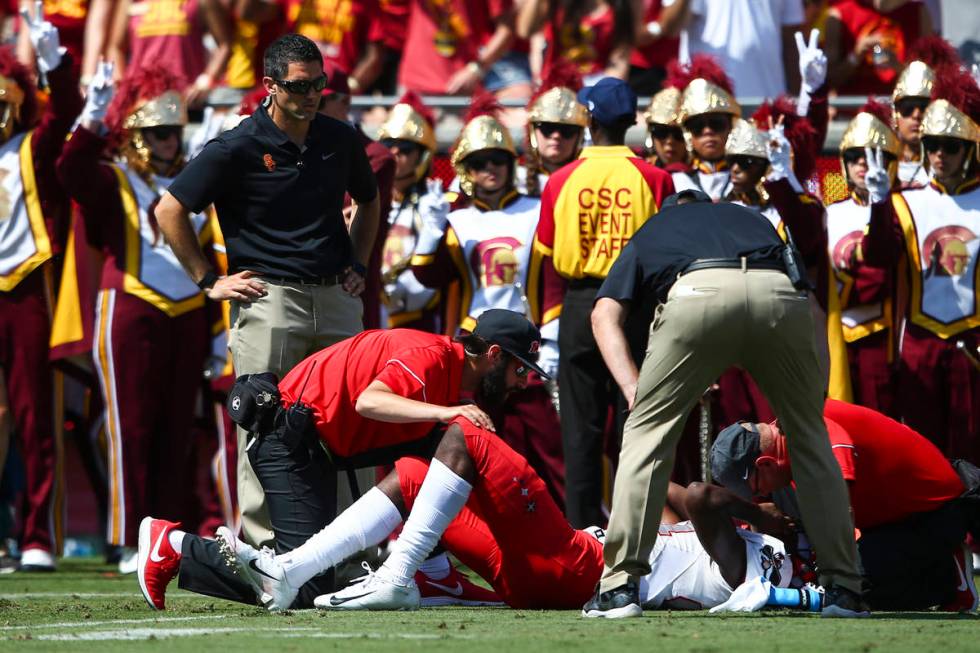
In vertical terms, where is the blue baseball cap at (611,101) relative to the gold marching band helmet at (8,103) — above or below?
below

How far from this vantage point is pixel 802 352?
6.10 meters

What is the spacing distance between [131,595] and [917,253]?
13.6 ft

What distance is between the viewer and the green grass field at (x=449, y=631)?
17.4 ft

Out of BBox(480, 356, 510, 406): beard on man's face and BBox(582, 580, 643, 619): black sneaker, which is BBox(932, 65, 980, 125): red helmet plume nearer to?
BBox(480, 356, 510, 406): beard on man's face

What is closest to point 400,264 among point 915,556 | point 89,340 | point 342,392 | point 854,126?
point 89,340

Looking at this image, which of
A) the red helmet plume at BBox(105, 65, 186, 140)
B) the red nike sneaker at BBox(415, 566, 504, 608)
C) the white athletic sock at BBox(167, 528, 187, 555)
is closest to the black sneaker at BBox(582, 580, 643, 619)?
the red nike sneaker at BBox(415, 566, 504, 608)

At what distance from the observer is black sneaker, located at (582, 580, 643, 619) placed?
243 inches

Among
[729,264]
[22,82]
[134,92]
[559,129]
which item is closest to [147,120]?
[134,92]

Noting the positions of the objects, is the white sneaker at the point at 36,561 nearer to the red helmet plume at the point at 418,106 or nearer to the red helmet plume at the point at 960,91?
the red helmet plume at the point at 418,106

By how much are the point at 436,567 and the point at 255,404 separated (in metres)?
0.98

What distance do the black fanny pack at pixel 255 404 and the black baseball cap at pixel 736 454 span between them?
5.25 feet

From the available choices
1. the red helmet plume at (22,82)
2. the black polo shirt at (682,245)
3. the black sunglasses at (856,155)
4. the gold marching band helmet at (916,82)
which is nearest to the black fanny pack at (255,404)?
the black polo shirt at (682,245)

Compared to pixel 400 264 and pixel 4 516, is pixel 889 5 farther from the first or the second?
pixel 4 516

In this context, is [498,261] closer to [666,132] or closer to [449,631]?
[666,132]
